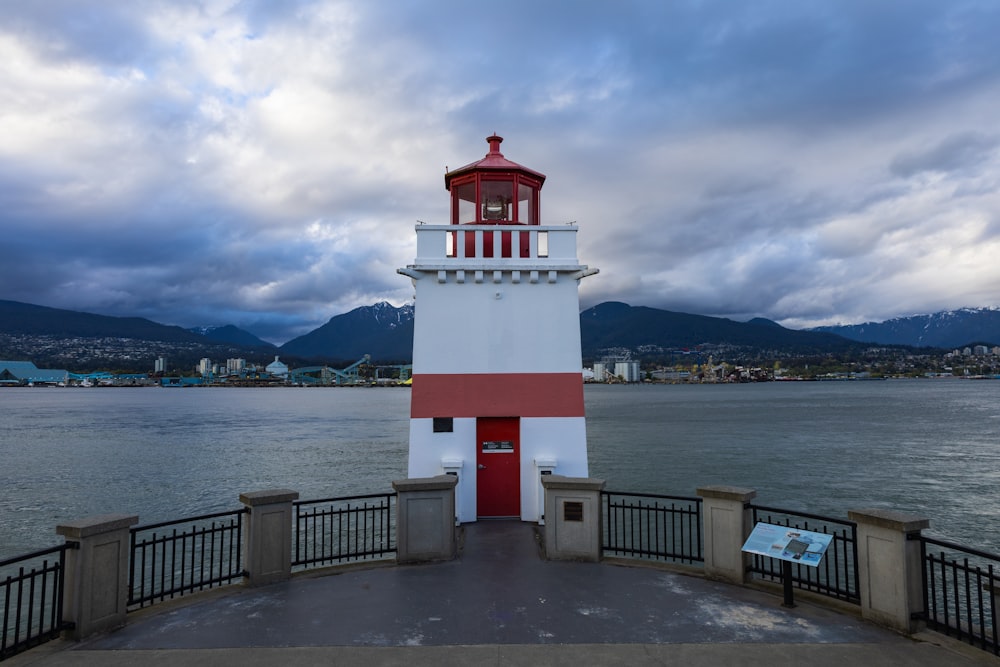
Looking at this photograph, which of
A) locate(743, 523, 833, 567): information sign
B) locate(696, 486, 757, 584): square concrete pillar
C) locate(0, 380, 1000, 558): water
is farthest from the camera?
locate(0, 380, 1000, 558): water

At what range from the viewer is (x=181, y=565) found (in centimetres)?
1282

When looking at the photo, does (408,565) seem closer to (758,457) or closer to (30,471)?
(758,457)

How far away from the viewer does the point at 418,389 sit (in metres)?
12.0

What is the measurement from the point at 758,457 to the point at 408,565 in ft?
120

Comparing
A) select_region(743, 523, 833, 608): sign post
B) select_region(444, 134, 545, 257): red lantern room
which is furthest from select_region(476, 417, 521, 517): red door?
select_region(743, 523, 833, 608): sign post

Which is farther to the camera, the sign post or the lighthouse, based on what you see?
the lighthouse

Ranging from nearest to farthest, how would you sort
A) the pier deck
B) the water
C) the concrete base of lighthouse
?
the pier deck → the concrete base of lighthouse → the water

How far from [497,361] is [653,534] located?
38.7 feet

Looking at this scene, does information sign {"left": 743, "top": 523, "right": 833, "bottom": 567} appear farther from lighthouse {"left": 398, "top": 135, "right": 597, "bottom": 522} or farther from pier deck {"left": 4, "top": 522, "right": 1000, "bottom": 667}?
lighthouse {"left": 398, "top": 135, "right": 597, "bottom": 522}

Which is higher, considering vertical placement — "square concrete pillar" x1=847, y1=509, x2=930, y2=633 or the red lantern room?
the red lantern room

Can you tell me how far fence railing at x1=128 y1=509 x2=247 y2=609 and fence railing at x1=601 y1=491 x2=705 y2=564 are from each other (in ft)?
18.2

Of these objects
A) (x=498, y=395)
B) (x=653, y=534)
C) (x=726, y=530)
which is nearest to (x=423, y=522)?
(x=498, y=395)

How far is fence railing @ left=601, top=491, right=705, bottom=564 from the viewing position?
9.23m

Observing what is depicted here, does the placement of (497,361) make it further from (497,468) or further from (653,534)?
(653,534)
